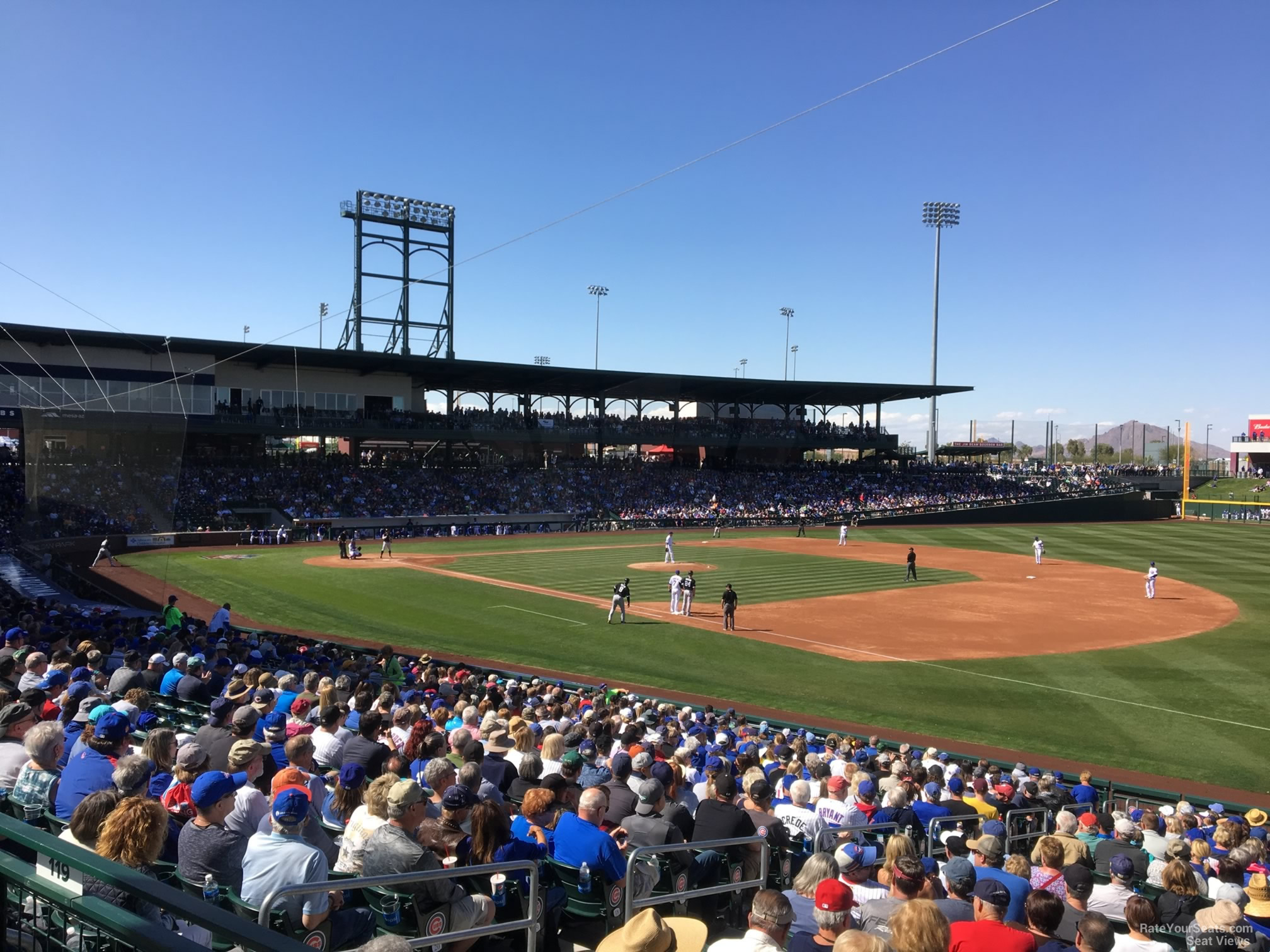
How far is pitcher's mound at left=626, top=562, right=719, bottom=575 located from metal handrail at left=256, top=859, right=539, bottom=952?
3215 centimetres

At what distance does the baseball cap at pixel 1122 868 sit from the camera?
5805mm

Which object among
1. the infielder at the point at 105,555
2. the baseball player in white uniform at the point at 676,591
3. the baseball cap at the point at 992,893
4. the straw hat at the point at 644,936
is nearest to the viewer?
the straw hat at the point at 644,936

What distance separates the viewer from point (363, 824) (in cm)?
502

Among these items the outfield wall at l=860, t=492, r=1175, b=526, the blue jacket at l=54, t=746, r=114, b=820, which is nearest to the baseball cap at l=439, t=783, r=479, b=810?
the blue jacket at l=54, t=746, r=114, b=820

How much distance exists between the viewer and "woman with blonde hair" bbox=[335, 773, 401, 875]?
4.84m

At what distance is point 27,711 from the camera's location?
255 inches

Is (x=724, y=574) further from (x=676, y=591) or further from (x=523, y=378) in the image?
(x=523, y=378)

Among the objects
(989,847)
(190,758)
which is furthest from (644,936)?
(190,758)

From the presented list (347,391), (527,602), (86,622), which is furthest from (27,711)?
(347,391)

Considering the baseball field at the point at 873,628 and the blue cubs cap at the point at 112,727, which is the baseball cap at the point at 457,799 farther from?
→ the baseball field at the point at 873,628

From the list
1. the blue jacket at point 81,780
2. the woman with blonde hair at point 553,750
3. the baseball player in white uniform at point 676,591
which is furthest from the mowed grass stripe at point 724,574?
the blue jacket at point 81,780

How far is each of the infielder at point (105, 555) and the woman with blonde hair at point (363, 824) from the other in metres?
29.2

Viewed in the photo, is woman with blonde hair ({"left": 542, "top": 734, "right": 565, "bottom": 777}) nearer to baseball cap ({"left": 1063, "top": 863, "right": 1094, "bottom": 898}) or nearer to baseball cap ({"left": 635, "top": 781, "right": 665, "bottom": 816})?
baseball cap ({"left": 635, "top": 781, "right": 665, "bottom": 816})

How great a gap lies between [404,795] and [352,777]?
4.06ft
